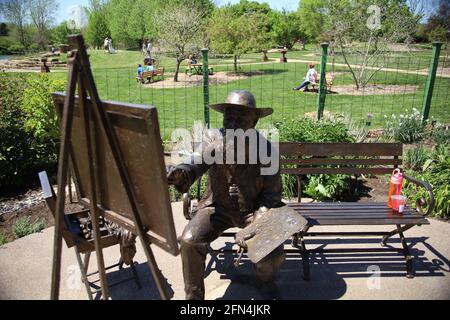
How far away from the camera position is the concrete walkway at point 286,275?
3369 millimetres

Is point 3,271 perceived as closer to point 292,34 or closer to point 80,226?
point 80,226

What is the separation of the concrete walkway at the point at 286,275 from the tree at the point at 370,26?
11.7 m

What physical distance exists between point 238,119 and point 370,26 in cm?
1442

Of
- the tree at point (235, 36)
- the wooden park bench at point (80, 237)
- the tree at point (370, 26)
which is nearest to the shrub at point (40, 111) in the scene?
the wooden park bench at point (80, 237)

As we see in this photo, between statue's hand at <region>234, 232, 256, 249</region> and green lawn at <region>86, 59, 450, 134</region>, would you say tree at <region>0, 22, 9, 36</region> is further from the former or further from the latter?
statue's hand at <region>234, 232, 256, 249</region>

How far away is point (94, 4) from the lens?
185ft

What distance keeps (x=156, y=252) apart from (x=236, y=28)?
17.3 metres

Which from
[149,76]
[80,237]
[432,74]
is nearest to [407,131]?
[432,74]

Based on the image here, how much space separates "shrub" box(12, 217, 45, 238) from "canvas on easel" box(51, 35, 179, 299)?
243cm

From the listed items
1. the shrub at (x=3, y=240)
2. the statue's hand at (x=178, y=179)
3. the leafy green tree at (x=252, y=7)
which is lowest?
the shrub at (x=3, y=240)

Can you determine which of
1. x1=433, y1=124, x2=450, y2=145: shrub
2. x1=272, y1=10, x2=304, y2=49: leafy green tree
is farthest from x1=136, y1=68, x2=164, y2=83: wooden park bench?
x1=272, y1=10, x2=304, y2=49: leafy green tree

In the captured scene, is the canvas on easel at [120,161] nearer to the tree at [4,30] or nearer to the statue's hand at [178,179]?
the statue's hand at [178,179]

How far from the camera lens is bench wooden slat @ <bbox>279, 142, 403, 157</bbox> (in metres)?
4.36

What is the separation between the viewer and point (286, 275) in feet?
12.0
